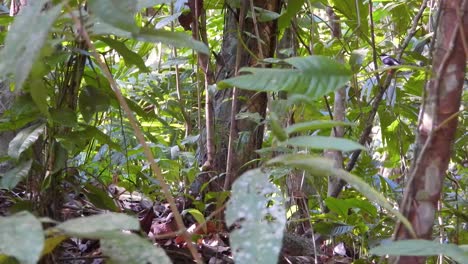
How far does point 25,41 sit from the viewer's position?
61cm

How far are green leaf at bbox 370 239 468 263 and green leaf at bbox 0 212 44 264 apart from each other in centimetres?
39

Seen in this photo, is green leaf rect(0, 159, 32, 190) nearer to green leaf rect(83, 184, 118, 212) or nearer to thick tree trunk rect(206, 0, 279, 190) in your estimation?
green leaf rect(83, 184, 118, 212)

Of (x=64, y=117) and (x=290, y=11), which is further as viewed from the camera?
(x=290, y=11)

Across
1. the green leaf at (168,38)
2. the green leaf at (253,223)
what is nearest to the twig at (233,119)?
the green leaf at (168,38)

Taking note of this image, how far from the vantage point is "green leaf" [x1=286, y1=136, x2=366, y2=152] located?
602mm

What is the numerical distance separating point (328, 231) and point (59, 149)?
71cm

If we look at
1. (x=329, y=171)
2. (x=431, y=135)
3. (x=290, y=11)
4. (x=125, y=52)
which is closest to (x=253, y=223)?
(x=329, y=171)

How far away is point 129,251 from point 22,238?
0.12 m

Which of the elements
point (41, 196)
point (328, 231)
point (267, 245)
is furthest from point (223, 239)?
point (267, 245)

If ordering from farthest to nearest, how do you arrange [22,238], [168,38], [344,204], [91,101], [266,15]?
[266,15], [344,204], [91,101], [168,38], [22,238]

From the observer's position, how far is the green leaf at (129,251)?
596 millimetres

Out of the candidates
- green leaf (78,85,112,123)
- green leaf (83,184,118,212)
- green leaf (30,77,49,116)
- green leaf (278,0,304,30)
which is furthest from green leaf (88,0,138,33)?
green leaf (278,0,304,30)

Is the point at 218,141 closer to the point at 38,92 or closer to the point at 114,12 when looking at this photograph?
the point at 38,92

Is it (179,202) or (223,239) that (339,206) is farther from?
(179,202)
